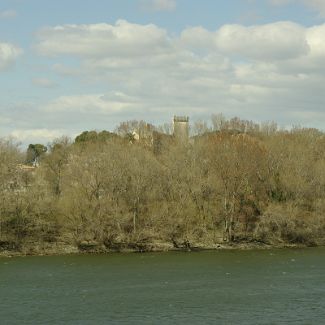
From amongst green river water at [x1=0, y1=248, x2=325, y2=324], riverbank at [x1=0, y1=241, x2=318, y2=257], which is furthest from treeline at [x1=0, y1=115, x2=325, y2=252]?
green river water at [x1=0, y1=248, x2=325, y2=324]

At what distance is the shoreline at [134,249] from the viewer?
54.0 m

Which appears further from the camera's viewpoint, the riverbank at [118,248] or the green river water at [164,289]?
the riverbank at [118,248]

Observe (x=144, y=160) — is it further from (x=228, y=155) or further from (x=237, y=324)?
(x=237, y=324)

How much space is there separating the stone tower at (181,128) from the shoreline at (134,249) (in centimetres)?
1415

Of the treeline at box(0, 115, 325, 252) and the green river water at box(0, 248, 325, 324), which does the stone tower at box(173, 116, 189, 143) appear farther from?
the green river water at box(0, 248, 325, 324)

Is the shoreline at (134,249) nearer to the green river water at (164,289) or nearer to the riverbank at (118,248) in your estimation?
the riverbank at (118,248)

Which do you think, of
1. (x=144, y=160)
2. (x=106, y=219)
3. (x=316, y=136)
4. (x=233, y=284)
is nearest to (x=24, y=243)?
(x=106, y=219)

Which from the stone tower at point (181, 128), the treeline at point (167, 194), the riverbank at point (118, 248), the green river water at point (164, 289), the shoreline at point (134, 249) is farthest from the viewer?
the stone tower at point (181, 128)

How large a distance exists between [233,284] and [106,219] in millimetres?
22104

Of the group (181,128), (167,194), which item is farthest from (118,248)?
(181,128)

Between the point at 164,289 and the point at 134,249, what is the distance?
71.4 feet

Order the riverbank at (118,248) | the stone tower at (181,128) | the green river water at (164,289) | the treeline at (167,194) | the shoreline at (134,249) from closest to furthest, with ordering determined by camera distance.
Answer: the green river water at (164,289) → the shoreline at (134,249) → the riverbank at (118,248) → the treeline at (167,194) → the stone tower at (181,128)

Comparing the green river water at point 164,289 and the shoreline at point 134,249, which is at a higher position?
the green river water at point 164,289

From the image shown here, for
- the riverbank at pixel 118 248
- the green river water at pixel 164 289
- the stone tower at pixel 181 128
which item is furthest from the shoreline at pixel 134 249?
the stone tower at pixel 181 128
